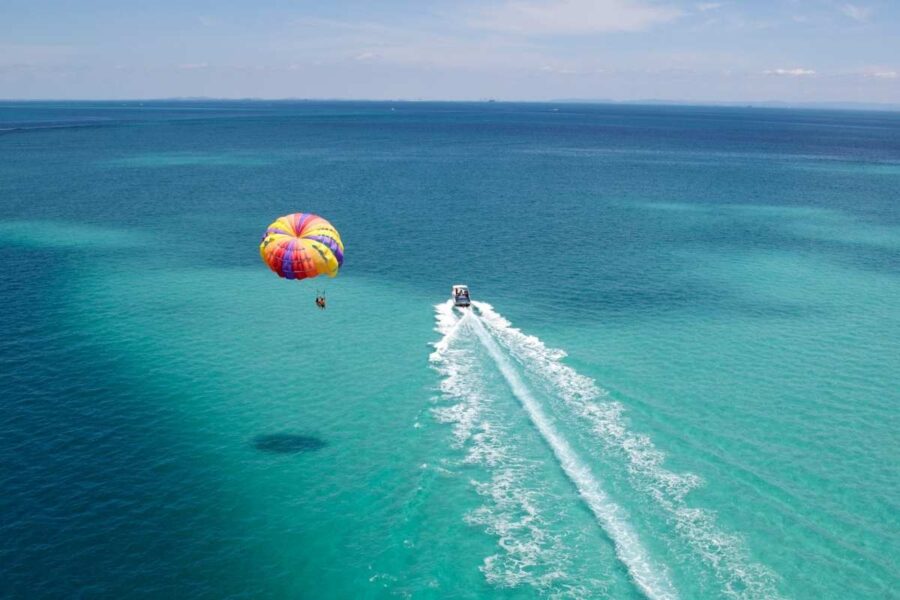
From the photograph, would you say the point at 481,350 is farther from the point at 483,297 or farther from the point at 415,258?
the point at 415,258

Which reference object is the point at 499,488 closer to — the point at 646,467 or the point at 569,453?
the point at 569,453

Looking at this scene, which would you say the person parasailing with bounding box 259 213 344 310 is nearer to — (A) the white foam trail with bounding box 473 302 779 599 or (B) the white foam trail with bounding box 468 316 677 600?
(B) the white foam trail with bounding box 468 316 677 600

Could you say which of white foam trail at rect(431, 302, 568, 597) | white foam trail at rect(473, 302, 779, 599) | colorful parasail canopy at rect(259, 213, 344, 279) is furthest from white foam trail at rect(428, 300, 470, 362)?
colorful parasail canopy at rect(259, 213, 344, 279)

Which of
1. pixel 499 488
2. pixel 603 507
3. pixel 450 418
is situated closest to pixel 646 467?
pixel 603 507

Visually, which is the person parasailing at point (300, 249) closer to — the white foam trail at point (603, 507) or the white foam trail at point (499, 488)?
the white foam trail at point (499, 488)

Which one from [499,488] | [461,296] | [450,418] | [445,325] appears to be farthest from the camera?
[461,296]

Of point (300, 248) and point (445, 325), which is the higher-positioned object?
point (300, 248)
